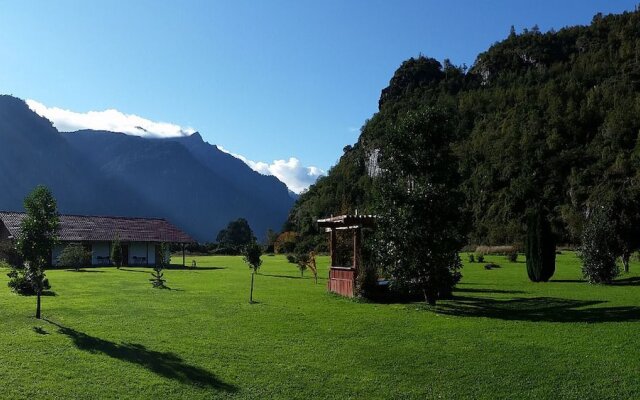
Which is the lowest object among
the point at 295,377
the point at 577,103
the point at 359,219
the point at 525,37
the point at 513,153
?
the point at 295,377

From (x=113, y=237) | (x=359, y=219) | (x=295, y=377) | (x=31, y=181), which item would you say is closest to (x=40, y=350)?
(x=295, y=377)

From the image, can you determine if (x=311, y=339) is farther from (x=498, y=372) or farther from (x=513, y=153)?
(x=513, y=153)

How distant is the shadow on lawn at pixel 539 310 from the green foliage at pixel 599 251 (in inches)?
244

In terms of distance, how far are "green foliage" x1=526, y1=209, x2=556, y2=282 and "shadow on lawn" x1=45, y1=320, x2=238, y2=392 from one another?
2038 centimetres

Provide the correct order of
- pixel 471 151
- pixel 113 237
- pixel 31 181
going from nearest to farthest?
pixel 113 237
pixel 471 151
pixel 31 181

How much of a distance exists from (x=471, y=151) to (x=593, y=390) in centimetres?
10190

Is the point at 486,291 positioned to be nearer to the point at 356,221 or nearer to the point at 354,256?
the point at 354,256

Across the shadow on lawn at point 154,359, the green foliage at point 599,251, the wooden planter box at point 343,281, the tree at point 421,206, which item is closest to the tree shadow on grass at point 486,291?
the green foliage at point 599,251

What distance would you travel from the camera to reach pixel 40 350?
9914mm

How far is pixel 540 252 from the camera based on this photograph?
2530 centimetres

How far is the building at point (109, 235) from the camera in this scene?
1799 inches

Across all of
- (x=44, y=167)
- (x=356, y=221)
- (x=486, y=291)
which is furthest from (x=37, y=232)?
(x=44, y=167)

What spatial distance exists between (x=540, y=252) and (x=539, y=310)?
11033 mm

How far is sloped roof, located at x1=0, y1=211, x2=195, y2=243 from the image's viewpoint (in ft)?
151
